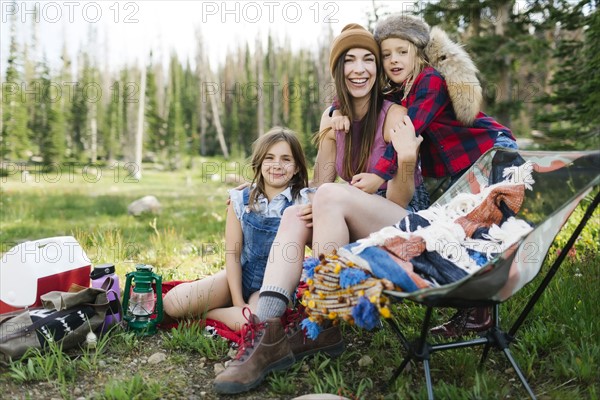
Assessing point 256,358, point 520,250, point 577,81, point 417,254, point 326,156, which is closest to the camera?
point 520,250

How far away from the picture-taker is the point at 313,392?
7.37ft

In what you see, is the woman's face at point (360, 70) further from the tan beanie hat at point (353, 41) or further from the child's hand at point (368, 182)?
the child's hand at point (368, 182)

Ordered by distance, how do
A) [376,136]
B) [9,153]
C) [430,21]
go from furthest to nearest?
[9,153] < [430,21] < [376,136]

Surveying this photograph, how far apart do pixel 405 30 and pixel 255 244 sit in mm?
1398

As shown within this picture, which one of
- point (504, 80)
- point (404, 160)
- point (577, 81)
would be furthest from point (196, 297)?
point (504, 80)

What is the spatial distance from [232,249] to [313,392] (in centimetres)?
94

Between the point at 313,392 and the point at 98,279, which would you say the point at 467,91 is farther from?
the point at 98,279

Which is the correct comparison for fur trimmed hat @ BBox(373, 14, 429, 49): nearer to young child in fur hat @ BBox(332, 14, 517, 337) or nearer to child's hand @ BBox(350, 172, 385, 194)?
young child in fur hat @ BBox(332, 14, 517, 337)

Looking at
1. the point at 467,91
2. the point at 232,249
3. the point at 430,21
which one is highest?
the point at 430,21

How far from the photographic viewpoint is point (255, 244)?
9.37ft

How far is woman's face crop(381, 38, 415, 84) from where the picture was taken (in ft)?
9.30

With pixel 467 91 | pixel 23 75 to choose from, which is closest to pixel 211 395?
pixel 467 91

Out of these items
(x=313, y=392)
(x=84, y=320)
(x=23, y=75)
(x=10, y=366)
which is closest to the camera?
(x=313, y=392)

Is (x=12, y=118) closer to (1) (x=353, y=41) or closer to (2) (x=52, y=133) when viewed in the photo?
(2) (x=52, y=133)
